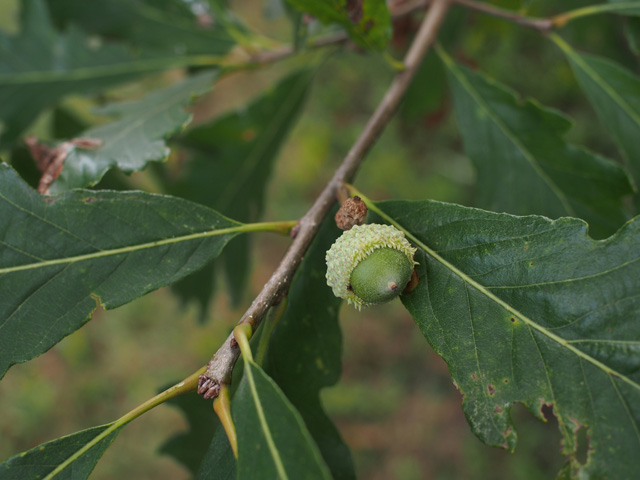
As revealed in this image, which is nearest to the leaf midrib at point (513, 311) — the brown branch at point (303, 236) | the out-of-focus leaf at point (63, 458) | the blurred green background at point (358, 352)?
the brown branch at point (303, 236)

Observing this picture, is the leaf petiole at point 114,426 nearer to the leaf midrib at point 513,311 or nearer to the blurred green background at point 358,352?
the leaf midrib at point 513,311

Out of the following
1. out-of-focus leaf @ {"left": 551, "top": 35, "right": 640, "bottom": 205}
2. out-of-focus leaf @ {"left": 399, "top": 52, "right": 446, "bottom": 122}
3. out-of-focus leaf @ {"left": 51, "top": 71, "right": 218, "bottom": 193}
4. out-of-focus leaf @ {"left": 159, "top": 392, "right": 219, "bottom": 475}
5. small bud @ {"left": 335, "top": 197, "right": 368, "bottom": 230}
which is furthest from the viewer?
out-of-focus leaf @ {"left": 399, "top": 52, "right": 446, "bottom": 122}

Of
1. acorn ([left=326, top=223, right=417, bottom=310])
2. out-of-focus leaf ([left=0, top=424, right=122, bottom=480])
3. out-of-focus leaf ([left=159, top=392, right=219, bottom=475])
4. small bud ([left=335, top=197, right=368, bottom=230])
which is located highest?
small bud ([left=335, top=197, right=368, bottom=230])

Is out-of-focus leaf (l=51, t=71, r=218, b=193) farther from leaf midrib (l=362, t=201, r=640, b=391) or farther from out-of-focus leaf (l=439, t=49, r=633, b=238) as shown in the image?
out-of-focus leaf (l=439, t=49, r=633, b=238)

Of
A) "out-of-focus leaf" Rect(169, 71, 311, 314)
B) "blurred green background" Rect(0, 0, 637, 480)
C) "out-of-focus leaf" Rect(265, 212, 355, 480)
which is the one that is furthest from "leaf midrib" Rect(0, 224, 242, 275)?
"blurred green background" Rect(0, 0, 637, 480)

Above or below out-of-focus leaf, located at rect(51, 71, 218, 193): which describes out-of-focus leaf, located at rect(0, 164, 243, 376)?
below

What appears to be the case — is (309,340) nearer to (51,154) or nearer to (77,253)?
(77,253)

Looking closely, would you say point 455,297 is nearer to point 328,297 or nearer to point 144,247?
point 328,297
